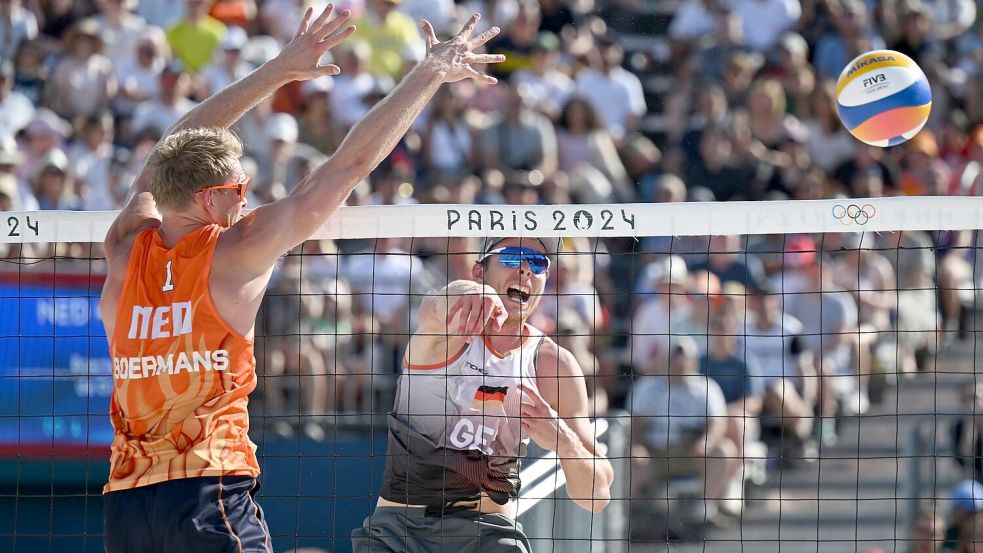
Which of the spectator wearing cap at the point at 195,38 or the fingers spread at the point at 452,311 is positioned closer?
the fingers spread at the point at 452,311

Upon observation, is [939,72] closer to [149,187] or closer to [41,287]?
[41,287]

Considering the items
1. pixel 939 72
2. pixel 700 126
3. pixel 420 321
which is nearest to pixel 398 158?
pixel 700 126

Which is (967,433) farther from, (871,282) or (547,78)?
(547,78)

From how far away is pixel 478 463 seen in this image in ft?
17.0

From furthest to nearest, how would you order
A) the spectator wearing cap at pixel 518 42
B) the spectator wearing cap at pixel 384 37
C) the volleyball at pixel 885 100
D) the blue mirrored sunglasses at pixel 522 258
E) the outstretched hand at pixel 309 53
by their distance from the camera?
the spectator wearing cap at pixel 518 42
the spectator wearing cap at pixel 384 37
the volleyball at pixel 885 100
the blue mirrored sunglasses at pixel 522 258
the outstretched hand at pixel 309 53

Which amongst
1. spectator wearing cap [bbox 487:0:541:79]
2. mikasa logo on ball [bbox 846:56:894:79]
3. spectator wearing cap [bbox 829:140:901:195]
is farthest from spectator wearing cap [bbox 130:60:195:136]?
mikasa logo on ball [bbox 846:56:894:79]

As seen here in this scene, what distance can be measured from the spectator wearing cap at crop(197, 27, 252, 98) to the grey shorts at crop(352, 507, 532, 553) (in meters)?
6.79

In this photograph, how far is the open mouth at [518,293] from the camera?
533cm

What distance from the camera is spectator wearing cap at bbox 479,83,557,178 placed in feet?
36.0

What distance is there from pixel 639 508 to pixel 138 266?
5616 millimetres

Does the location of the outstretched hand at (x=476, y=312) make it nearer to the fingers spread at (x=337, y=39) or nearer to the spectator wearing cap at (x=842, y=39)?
the fingers spread at (x=337, y=39)

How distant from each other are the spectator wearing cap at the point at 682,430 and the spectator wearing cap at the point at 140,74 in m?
4.90

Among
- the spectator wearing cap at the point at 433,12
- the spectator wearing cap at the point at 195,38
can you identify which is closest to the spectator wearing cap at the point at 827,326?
the spectator wearing cap at the point at 433,12

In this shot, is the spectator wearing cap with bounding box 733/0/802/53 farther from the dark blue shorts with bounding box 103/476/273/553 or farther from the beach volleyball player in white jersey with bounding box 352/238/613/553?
the dark blue shorts with bounding box 103/476/273/553
